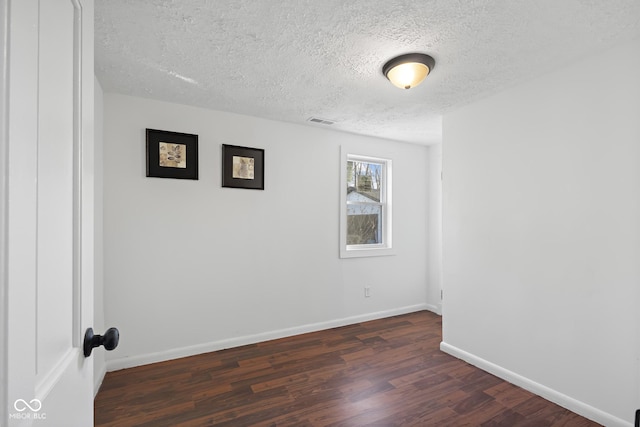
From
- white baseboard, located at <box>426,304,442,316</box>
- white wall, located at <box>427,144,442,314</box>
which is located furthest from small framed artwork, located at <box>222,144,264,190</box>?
white baseboard, located at <box>426,304,442,316</box>

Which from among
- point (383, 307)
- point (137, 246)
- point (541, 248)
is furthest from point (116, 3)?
point (383, 307)

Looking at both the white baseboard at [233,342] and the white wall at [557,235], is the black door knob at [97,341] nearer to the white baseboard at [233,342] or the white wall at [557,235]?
the white baseboard at [233,342]

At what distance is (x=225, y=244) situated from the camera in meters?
3.01

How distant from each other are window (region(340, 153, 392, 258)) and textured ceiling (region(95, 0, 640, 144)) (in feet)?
4.22

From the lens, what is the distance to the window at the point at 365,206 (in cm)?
376

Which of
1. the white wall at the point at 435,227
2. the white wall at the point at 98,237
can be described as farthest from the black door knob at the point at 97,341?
the white wall at the point at 435,227

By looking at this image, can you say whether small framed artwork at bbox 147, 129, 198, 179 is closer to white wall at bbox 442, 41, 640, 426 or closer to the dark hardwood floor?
the dark hardwood floor

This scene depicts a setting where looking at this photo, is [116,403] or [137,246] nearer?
[116,403]

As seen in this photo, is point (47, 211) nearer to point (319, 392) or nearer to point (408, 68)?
point (408, 68)

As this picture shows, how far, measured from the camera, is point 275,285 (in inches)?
128

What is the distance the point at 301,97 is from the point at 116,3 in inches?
56.7

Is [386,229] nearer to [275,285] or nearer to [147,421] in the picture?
[275,285]

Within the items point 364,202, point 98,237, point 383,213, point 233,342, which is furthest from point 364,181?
point 98,237

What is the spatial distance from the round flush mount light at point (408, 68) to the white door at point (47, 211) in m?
1.68
